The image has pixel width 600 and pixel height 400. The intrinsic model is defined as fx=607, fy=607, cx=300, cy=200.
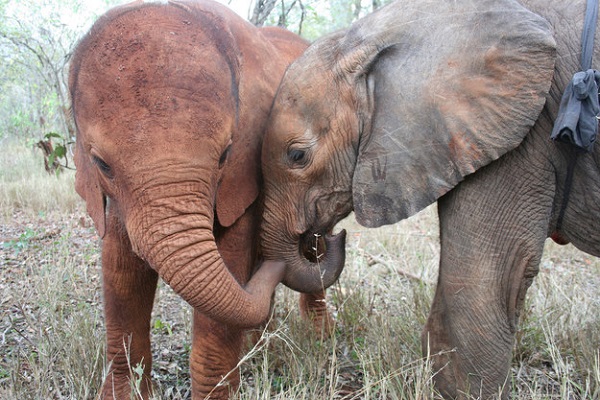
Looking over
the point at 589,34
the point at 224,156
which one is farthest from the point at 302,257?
the point at 589,34

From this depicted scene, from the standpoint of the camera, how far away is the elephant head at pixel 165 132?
8.57ft

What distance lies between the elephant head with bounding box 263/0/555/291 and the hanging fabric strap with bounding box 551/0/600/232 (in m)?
0.15

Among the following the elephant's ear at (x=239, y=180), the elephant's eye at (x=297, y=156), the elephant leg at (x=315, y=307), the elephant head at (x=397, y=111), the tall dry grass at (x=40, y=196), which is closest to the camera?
the elephant head at (x=397, y=111)

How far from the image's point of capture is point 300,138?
3271 millimetres

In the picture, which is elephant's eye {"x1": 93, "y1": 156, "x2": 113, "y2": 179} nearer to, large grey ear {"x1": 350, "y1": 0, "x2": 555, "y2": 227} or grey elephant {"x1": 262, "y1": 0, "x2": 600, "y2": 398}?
grey elephant {"x1": 262, "y1": 0, "x2": 600, "y2": 398}

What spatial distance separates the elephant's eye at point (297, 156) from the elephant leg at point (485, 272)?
31.1 inches

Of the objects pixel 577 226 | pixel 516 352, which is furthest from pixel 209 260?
pixel 516 352

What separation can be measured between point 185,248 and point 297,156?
0.93m

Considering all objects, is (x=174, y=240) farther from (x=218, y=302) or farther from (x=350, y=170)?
(x=350, y=170)

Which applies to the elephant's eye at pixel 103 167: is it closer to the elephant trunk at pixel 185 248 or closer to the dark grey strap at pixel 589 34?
the elephant trunk at pixel 185 248

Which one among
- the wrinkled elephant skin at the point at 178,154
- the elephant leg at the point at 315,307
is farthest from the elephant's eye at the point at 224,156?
the elephant leg at the point at 315,307

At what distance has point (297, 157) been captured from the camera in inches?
131

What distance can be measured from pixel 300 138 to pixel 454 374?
1.48 metres

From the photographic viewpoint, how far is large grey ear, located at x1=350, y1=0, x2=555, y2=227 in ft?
9.16
